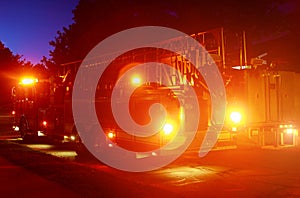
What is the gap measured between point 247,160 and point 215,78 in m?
2.90

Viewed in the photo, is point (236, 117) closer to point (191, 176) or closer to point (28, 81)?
point (191, 176)

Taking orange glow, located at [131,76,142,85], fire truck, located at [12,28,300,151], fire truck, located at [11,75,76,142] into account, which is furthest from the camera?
fire truck, located at [11,75,76,142]

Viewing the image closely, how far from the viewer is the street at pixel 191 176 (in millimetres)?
7973

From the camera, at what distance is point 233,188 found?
28.0ft

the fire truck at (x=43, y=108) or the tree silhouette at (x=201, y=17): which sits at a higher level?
the tree silhouette at (x=201, y=17)

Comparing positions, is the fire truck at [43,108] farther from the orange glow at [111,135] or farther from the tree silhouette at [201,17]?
the tree silhouette at [201,17]

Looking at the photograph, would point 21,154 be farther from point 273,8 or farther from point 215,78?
point 273,8

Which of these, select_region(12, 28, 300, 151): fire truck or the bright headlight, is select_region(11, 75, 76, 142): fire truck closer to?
select_region(12, 28, 300, 151): fire truck

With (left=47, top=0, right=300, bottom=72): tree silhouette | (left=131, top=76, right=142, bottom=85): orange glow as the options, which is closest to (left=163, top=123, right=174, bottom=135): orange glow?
(left=131, top=76, right=142, bottom=85): orange glow

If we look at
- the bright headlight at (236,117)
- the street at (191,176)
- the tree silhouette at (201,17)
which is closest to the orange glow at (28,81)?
the tree silhouette at (201,17)

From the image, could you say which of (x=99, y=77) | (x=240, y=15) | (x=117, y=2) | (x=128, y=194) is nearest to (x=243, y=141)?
(x=128, y=194)

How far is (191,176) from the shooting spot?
9.86 m

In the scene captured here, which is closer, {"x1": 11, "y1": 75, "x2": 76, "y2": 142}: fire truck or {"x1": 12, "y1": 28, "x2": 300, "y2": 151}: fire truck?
{"x1": 12, "y1": 28, "x2": 300, "y2": 151}: fire truck

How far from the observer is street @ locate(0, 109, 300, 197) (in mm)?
7973
